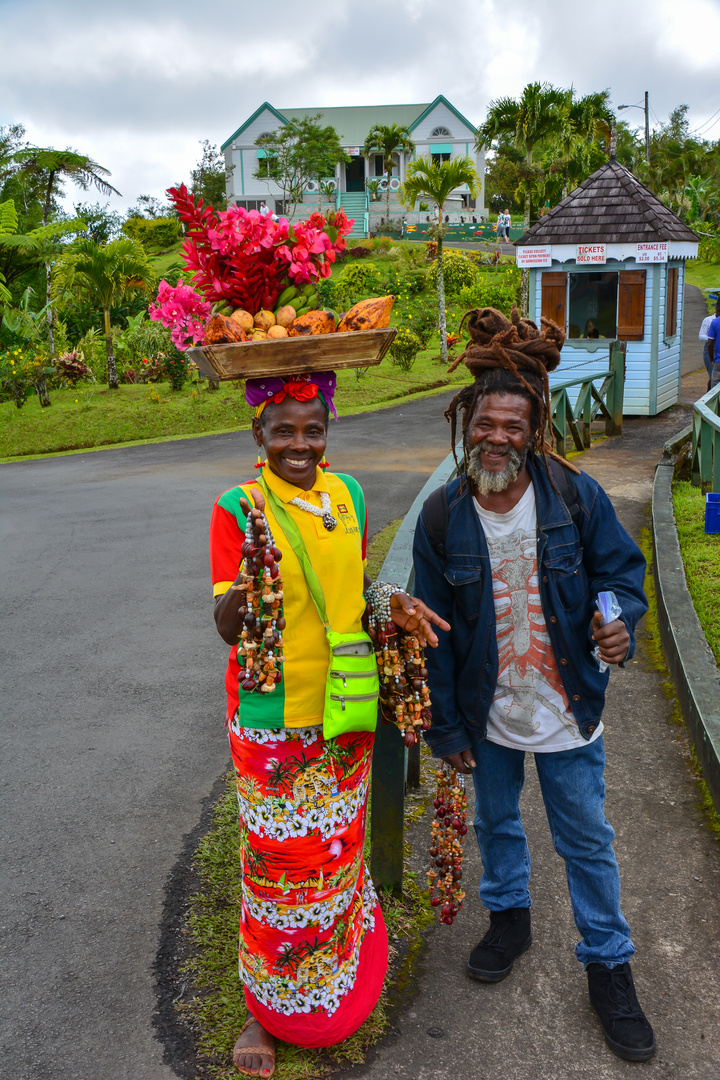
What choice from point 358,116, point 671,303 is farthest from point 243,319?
point 358,116

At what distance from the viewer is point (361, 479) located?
1165 cm

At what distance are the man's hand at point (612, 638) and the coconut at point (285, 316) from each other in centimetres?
118

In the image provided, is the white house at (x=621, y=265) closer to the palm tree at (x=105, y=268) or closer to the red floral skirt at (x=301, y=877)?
the palm tree at (x=105, y=268)

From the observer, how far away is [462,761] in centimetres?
283

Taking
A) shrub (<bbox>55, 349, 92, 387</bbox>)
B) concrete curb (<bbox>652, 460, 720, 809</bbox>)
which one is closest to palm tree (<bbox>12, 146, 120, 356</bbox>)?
shrub (<bbox>55, 349, 92, 387</bbox>)

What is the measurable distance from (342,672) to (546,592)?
673mm

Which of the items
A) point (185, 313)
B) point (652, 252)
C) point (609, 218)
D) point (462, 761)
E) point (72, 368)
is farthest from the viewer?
point (72, 368)

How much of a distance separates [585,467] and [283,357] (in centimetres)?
894

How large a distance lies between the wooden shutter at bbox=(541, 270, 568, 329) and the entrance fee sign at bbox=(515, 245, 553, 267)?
0.23 meters

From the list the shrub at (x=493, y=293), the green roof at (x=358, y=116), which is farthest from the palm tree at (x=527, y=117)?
the green roof at (x=358, y=116)

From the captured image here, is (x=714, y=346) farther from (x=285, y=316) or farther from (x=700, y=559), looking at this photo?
(x=285, y=316)

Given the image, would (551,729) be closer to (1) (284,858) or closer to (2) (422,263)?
(1) (284,858)

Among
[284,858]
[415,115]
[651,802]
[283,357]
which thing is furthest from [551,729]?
[415,115]

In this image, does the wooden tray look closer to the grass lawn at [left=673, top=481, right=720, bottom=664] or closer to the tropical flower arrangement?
the tropical flower arrangement
